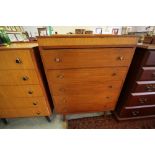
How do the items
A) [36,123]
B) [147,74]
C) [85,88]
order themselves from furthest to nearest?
[36,123]
[85,88]
[147,74]

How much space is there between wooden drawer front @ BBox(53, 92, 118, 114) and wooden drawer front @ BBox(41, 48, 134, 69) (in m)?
0.38

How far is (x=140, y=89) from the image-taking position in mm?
1021

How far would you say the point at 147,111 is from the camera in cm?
122

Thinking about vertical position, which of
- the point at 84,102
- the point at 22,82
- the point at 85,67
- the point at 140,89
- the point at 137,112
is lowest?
the point at 137,112

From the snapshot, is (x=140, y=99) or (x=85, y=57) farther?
(x=140, y=99)

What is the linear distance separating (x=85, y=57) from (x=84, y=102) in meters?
0.56

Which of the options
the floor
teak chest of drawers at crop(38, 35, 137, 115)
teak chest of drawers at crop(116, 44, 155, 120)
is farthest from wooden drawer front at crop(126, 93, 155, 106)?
the floor

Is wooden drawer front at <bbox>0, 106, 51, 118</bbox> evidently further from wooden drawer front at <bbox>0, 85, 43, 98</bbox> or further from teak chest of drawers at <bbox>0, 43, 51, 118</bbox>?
wooden drawer front at <bbox>0, 85, 43, 98</bbox>

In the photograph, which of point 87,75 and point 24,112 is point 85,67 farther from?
point 24,112

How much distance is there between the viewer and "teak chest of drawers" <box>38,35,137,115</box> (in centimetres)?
78

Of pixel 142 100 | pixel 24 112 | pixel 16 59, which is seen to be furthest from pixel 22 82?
pixel 142 100
